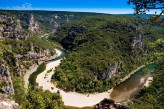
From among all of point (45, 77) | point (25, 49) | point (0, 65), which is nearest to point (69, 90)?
point (45, 77)

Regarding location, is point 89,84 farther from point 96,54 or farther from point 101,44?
point 101,44

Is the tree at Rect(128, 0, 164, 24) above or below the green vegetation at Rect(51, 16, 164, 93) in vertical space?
above

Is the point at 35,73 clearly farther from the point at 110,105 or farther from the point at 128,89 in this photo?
the point at 110,105

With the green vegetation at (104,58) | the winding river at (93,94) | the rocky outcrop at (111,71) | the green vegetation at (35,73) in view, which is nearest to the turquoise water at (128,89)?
the winding river at (93,94)

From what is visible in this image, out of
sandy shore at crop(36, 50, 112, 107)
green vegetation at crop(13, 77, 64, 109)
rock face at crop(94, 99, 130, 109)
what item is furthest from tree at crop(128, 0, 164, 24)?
sandy shore at crop(36, 50, 112, 107)

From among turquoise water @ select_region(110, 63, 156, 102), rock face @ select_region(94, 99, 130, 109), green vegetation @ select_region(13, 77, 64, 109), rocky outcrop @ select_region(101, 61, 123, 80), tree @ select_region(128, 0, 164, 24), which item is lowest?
turquoise water @ select_region(110, 63, 156, 102)

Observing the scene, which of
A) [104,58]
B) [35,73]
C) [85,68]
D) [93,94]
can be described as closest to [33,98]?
[93,94]

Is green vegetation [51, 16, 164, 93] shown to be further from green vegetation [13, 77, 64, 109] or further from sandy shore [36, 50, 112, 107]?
green vegetation [13, 77, 64, 109]

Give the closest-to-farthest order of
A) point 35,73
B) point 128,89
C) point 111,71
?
point 128,89
point 111,71
point 35,73
